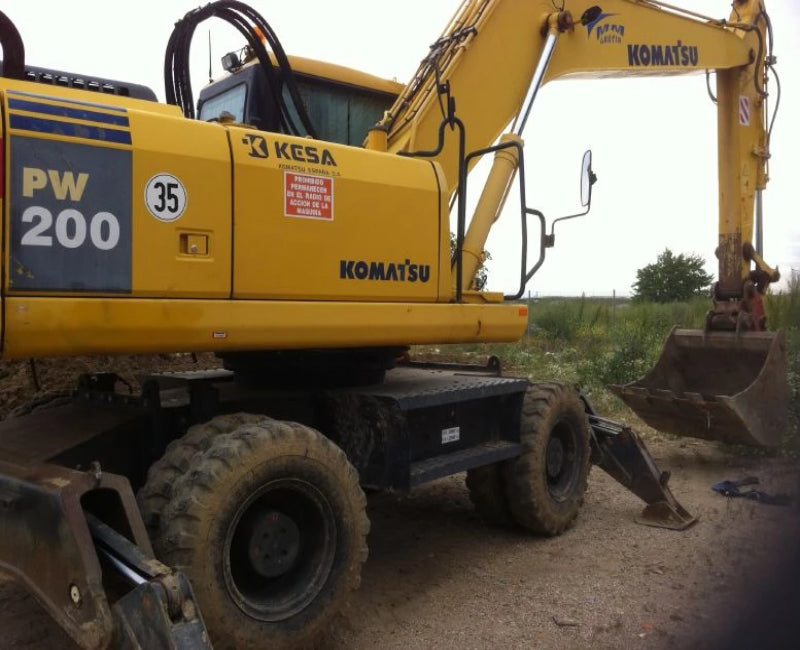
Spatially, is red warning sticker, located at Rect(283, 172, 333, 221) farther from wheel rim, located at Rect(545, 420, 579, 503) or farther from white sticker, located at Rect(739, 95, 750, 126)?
white sticker, located at Rect(739, 95, 750, 126)

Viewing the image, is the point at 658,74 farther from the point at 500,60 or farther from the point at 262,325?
the point at 262,325

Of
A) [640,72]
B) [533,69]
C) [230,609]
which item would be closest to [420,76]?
[533,69]

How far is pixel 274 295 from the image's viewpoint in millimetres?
3689

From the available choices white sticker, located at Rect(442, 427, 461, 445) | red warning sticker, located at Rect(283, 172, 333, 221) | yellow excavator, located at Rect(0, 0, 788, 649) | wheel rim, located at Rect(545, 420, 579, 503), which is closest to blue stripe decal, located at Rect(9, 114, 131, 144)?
yellow excavator, located at Rect(0, 0, 788, 649)

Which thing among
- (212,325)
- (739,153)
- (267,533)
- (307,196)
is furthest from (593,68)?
(267,533)

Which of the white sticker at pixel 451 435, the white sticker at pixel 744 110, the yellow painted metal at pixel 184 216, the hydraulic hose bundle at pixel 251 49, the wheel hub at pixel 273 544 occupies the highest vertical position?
the white sticker at pixel 744 110

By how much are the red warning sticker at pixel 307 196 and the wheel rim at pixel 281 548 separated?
1.28 metres

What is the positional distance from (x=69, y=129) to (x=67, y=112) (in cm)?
8

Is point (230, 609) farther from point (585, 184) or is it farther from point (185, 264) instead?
point (585, 184)

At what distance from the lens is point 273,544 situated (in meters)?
3.49

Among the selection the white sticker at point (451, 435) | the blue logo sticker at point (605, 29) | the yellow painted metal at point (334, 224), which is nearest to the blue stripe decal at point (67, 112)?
the yellow painted metal at point (334, 224)

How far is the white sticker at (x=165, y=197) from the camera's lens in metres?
3.28

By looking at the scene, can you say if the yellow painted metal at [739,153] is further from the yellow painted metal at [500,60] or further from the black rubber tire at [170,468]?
the black rubber tire at [170,468]

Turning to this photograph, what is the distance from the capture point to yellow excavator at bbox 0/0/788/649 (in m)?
2.97
